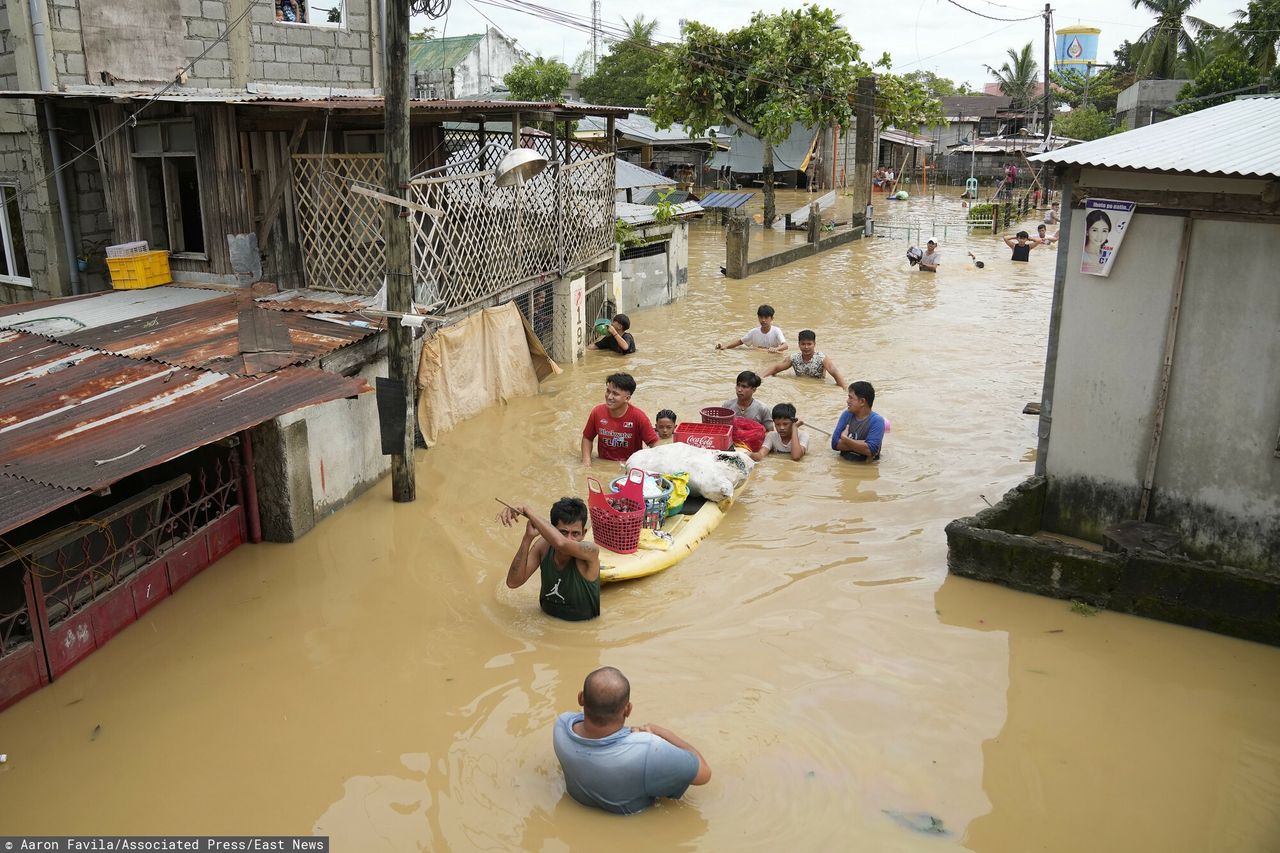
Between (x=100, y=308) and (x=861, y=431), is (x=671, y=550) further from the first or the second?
(x=100, y=308)

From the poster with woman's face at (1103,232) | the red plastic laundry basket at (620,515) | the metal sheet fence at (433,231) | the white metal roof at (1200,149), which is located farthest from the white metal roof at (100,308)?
the poster with woman's face at (1103,232)

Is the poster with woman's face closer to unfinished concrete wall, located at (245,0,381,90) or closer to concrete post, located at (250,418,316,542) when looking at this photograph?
concrete post, located at (250,418,316,542)

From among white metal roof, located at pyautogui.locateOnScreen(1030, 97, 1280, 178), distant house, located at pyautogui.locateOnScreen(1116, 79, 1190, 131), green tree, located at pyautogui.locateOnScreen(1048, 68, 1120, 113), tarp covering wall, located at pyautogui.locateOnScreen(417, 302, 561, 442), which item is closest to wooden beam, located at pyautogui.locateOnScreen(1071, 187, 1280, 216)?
white metal roof, located at pyautogui.locateOnScreen(1030, 97, 1280, 178)

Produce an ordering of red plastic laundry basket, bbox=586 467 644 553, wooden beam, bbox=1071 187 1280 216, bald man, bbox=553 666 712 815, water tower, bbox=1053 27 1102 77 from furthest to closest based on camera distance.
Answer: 1. water tower, bbox=1053 27 1102 77
2. red plastic laundry basket, bbox=586 467 644 553
3. wooden beam, bbox=1071 187 1280 216
4. bald man, bbox=553 666 712 815

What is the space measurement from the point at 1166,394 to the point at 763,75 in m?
21.8

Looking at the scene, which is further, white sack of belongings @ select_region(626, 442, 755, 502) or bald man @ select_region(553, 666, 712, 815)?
white sack of belongings @ select_region(626, 442, 755, 502)

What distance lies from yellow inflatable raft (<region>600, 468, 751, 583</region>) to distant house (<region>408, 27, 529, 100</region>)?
2743 cm

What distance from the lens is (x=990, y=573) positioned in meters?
7.27

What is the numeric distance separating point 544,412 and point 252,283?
3.56m

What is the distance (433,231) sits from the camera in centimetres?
949

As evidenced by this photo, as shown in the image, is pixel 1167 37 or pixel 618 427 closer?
pixel 618 427

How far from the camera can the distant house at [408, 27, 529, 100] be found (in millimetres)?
35000

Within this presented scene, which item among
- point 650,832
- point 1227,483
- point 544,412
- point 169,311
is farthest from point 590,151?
point 650,832

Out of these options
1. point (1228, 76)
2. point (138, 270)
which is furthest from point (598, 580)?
point (1228, 76)
